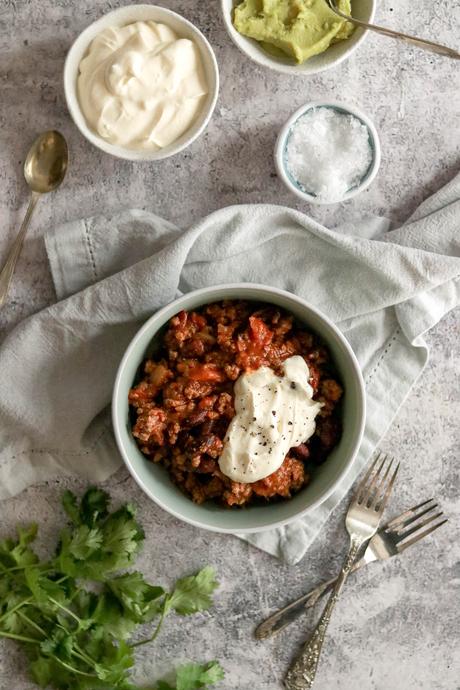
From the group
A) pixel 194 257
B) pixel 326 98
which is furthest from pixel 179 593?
pixel 326 98

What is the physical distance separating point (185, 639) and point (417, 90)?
7.55 ft

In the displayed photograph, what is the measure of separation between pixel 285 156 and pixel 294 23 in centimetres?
45

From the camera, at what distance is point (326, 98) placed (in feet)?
9.71

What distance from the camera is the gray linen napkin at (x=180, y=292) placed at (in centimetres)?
272

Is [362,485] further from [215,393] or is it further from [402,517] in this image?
[215,393]

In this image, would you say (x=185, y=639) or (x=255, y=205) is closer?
(x=255, y=205)

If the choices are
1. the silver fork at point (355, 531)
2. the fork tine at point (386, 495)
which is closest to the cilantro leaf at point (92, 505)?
the silver fork at point (355, 531)

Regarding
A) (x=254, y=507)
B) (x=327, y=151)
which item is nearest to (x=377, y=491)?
(x=254, y=507)

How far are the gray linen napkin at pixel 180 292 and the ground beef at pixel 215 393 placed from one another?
0.58 feet

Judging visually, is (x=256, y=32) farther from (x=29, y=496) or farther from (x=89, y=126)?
(x=29, y=496)

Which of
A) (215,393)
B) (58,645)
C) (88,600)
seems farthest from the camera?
(88,600)

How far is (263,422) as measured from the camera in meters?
2.46

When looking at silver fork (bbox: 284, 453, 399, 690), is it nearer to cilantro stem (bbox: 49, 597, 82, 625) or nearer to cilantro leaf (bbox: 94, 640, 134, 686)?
cilantro leaf (bbox: 94, 640, 134, 686)

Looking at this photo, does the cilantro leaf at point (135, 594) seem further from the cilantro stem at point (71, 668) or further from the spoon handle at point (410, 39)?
the spoon handle at point (410, 39)
